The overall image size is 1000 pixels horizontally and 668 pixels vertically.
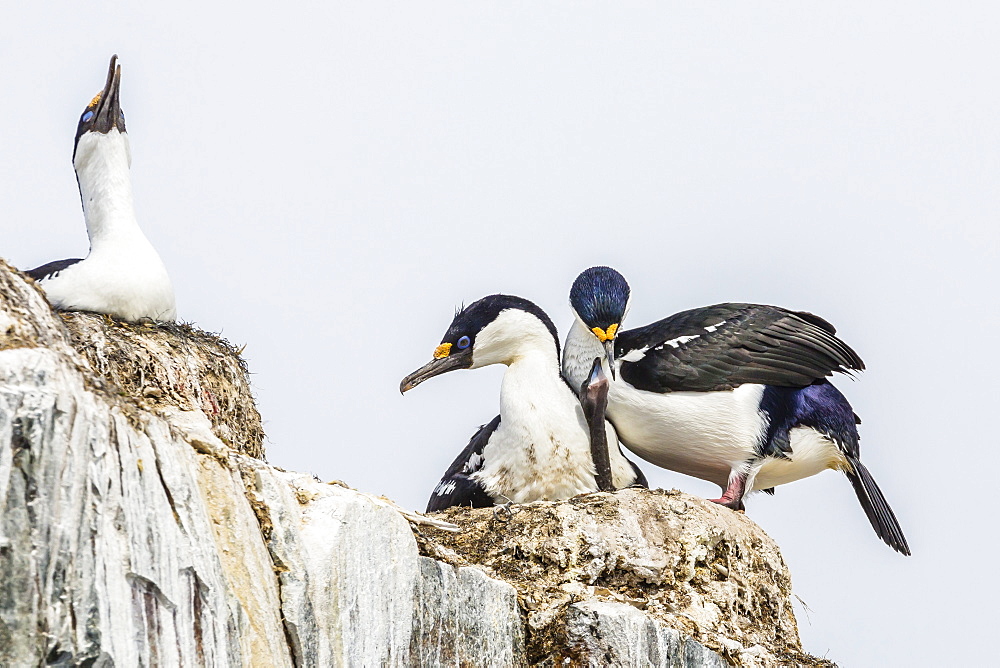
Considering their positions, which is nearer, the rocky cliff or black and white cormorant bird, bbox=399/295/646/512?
the rocky cliff

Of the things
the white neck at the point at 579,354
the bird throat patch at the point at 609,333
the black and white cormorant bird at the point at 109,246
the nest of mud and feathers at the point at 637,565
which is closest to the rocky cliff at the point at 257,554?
the nest of mud and feathers at the point at 637,565

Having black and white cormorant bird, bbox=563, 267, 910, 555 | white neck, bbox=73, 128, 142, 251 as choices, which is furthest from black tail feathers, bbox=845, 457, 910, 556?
white neck, bbox=73, 128, 142, 251

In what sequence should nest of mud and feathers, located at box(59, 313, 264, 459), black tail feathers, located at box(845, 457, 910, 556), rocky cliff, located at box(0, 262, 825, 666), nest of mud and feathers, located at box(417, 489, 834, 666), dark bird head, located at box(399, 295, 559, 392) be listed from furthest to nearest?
dark bird head, located at box(399, 295, 559, 392)
black tail feathers, located at box(845, 457, 910, 556)
nest of mud and feathers, located at box(59, 313, 264, 459)
nest of mud and feathers, located at box(417, 489, 834, 666)
rocky cliff, located at box(0, 262, 825, 666)

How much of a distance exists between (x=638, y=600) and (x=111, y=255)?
4.14 m

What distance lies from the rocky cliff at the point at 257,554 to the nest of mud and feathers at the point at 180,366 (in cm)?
2

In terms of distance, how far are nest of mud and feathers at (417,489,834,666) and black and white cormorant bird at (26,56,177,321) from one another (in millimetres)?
2567

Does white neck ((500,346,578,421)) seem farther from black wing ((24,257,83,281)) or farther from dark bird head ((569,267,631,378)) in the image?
black wing ((24,257,83,281))

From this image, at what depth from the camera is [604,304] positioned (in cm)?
805

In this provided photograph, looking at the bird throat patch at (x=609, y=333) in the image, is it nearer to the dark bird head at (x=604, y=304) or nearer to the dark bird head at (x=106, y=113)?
the dark bird head at (x=604, y=304)

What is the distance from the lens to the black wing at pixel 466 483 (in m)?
7.97

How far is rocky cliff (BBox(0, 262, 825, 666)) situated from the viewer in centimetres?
385

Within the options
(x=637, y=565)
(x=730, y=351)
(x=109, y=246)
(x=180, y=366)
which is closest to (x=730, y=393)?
(x=730, y=351)

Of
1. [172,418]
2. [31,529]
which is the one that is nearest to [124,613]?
[31,529]

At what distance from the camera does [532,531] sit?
7.04 metres
